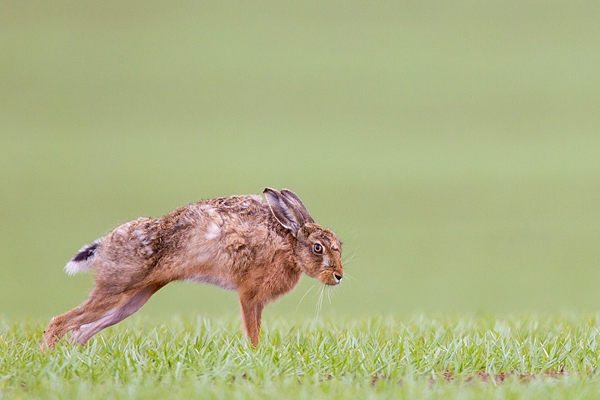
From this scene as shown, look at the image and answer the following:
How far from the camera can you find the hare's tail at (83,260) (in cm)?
773

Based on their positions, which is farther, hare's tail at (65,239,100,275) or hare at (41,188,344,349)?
hare's tail at (65,239,100,275)

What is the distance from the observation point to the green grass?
215 inches

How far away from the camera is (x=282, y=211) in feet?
26.2

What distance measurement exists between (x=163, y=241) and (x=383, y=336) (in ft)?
7.17

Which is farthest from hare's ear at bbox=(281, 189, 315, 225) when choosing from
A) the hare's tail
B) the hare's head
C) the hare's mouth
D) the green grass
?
the hare's tail

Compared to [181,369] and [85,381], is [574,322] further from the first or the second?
[85,381]

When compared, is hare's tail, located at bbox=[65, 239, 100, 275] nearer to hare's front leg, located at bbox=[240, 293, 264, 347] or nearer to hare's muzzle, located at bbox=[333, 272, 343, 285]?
hare's front leg, located at bbox=[240, 293, 264, 347]

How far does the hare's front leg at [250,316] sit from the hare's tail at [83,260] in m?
1.41

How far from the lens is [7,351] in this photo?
273 inches

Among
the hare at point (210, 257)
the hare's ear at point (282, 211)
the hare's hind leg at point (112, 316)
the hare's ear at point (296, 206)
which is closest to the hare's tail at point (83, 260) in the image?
the hare at point (210, 257)

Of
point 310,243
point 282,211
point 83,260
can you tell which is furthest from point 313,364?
point 83,260

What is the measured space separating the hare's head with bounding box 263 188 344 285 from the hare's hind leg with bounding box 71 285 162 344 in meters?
1.33

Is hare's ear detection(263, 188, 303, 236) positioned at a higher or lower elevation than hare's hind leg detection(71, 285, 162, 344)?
higher

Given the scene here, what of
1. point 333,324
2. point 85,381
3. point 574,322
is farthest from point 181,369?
point 574,322
